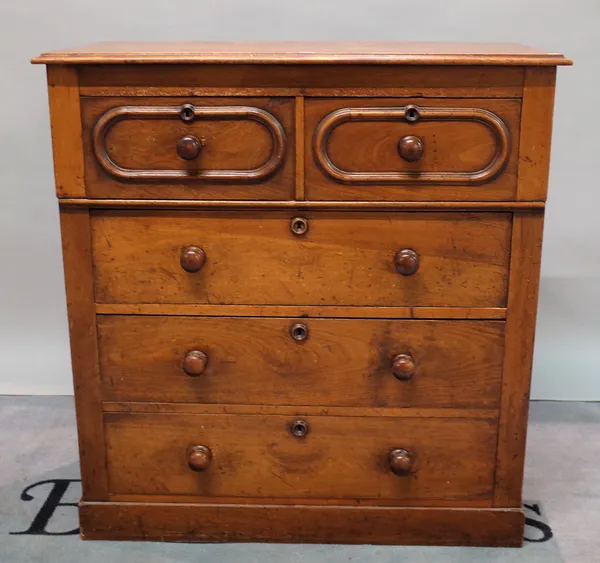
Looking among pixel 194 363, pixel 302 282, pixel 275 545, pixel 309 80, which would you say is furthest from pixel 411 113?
pixel 275 545

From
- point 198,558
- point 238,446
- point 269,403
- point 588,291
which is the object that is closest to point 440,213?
point 269,403

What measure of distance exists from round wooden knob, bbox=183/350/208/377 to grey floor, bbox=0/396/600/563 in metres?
0.46

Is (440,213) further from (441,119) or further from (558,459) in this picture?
(558,459)

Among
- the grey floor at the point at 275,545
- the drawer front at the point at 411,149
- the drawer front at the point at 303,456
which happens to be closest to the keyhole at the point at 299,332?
the drawer front at the point at 303,456

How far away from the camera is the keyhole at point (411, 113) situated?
182 centimetres

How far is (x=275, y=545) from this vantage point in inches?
83.2

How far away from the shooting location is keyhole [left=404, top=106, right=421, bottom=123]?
1.82m

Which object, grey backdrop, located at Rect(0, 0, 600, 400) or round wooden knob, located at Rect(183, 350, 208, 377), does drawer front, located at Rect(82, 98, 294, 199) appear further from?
grey backdrop, located at Rect(0, 0, 600, 400)

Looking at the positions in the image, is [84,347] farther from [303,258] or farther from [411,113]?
[411,113]

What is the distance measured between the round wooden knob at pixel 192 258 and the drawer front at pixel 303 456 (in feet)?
1.26

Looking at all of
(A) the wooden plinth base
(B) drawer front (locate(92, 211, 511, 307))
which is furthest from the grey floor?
(B) drawer front (locate(92, 211, 511, 307))

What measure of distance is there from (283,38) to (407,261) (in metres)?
1.07

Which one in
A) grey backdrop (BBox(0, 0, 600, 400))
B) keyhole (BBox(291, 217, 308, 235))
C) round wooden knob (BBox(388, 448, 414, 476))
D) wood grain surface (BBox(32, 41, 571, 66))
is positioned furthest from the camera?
grey backdrop (BBox(0, 0, 600, 400))

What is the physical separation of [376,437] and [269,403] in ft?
0.89
